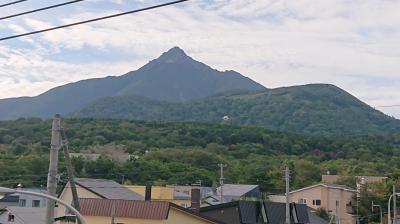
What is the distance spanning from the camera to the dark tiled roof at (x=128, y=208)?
3086 cm

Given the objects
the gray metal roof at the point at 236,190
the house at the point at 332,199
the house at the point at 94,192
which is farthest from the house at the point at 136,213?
the house at the point at 332,199

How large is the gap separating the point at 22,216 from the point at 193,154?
47306 millimetres

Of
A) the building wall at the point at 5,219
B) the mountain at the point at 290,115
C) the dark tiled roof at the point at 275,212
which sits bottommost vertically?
the building wall at the point at 5,219

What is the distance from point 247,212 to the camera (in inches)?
1483

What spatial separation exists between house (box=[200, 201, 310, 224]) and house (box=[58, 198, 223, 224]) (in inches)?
152

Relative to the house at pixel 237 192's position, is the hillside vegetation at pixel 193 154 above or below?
above

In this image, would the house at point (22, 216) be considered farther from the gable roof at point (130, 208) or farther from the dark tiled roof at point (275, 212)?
the dark tiled roof at point (275, 212)

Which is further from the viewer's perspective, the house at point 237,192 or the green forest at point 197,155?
the green forest at point 197,155

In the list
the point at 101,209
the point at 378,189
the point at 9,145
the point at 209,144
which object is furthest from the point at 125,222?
the point at 209,144

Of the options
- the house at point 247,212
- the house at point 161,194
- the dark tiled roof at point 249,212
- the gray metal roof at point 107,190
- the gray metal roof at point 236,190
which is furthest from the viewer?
the gray metal roof at point 236,190

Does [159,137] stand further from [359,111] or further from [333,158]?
[359,111]

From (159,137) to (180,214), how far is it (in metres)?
76.2

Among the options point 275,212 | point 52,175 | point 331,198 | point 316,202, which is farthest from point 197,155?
point 52,175

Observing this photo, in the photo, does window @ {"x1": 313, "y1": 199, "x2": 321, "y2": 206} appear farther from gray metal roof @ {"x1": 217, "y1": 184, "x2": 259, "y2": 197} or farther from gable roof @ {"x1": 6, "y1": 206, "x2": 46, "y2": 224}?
gable roof @ {"x1": 6, "y1": 206, "x2": 46, "y2": 224}
